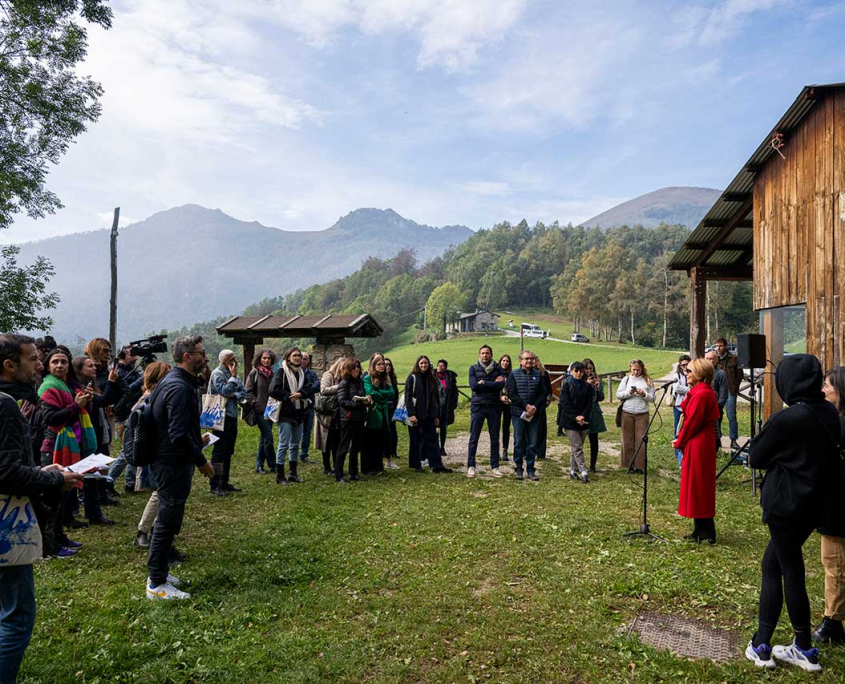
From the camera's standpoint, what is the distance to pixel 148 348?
7.41 m

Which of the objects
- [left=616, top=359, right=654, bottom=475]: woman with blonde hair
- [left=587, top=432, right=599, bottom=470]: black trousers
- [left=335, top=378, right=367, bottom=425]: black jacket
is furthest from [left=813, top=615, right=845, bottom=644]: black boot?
[left=335, top=378, right=367, bottom=425]: black jacket

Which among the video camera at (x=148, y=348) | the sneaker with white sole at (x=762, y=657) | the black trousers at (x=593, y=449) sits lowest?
the sneaker with white sole at (x=762, y=657)

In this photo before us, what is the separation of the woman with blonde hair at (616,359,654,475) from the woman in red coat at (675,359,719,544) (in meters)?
3.24

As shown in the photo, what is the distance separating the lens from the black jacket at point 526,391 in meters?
8.70

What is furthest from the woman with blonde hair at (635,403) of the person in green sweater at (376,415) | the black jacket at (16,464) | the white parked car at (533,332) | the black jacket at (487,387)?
the white parked car at (533,332)

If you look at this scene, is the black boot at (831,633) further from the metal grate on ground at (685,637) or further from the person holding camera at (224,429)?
the person holding camera at (224,429)

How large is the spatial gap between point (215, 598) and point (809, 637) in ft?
13.3

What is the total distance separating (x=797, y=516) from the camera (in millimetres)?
3271

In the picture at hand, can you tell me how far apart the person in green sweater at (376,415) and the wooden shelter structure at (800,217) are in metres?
7.46

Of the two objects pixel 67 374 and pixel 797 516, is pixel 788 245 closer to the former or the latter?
pixel 797 516

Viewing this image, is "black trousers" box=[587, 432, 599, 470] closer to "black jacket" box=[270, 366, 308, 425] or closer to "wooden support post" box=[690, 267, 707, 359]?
"black jacket" box=[270, 366, 308, 425]

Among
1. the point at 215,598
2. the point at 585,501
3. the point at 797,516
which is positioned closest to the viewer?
the point at 797,516

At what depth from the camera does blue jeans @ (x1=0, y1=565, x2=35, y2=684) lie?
2.57m

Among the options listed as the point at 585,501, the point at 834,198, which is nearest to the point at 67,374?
the point at 585,501
